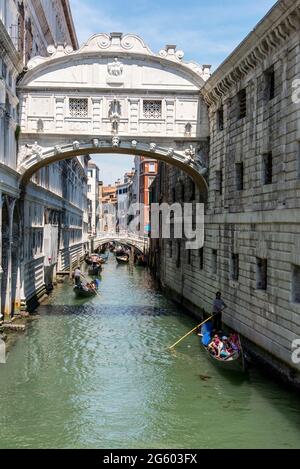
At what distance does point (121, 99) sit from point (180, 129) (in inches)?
86.6

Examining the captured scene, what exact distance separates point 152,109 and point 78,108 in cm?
246

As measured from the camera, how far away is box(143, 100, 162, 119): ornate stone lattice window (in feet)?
62.7

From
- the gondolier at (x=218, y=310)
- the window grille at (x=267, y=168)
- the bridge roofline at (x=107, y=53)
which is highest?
the bridge roofline at (x=107, y=53)

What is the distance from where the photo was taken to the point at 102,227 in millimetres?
96938

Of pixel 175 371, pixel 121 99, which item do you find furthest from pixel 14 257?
pixel 175 371

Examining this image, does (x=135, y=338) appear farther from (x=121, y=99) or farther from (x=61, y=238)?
(x=61, y=238)

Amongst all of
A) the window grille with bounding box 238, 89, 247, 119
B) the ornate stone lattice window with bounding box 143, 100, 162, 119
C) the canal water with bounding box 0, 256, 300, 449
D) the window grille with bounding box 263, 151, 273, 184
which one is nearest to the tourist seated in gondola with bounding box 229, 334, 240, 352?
the canal water with bounding box 0, 256, 300, 449

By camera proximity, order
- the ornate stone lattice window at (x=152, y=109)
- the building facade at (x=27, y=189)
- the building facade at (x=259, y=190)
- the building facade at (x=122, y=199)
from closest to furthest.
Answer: the building facade at (x=259, y=190) < the building facade at (x=27, y=189) < the ornate stone lattice window at (x=152, y=109) < the building facade at (x=122, y=199)

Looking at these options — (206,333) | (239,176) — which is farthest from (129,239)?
(206,333)

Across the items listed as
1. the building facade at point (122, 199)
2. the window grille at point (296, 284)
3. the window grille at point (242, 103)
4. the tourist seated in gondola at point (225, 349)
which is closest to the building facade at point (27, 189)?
the tourist seated in gondola at point (225, 349)

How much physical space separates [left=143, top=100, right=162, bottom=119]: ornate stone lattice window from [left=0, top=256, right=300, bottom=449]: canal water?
278 inches

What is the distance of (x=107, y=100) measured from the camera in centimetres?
1886

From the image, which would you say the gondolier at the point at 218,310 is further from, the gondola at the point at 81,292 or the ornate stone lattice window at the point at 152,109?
the gondola at the point at 81,292

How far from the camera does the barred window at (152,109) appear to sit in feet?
62.7
